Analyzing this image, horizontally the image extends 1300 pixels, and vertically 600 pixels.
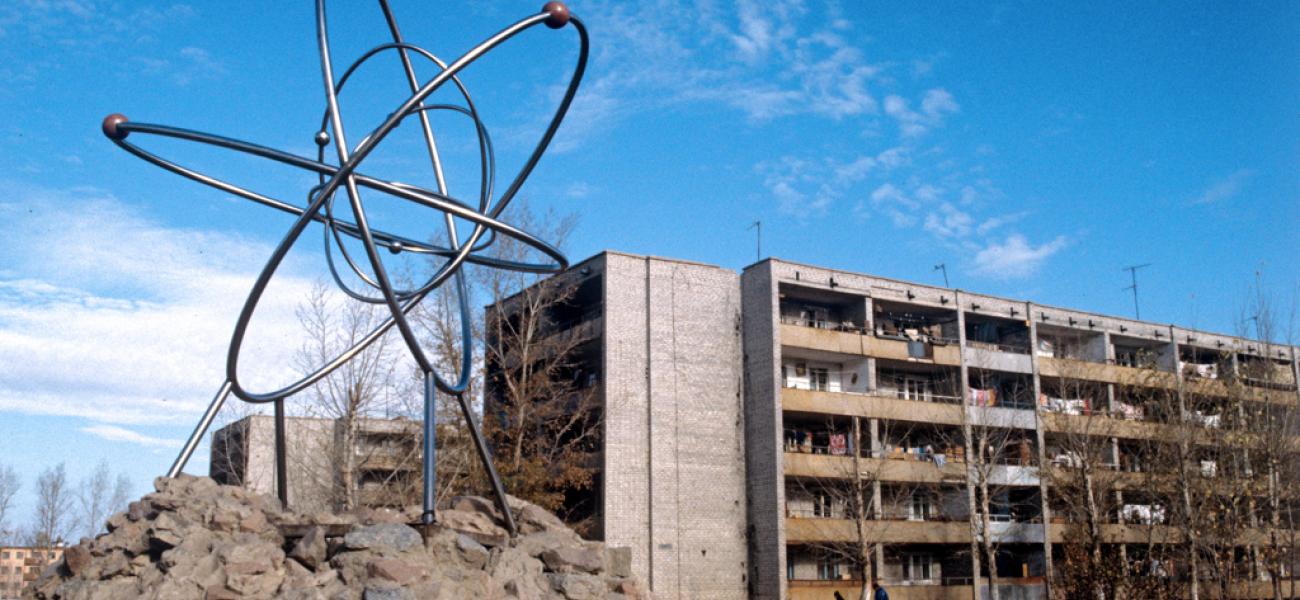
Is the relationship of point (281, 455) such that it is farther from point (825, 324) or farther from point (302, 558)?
point (825, 324)

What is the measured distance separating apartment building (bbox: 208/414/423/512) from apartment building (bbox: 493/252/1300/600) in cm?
677

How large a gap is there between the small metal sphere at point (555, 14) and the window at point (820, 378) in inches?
1262

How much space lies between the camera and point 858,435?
41.6m

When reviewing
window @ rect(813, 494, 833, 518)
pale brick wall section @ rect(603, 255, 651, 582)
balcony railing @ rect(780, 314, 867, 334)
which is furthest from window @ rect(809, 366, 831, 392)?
pale brick wall section @ rect(603, 255, 651, 582)

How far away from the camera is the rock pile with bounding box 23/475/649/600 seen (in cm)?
1299

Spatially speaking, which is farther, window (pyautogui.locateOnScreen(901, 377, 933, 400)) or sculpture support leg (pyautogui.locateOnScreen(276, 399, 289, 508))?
window (pyautogui.locateOnScreen(901, 377, 933, 400))

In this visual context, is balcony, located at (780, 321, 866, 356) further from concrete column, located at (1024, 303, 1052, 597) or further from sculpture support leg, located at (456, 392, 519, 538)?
sculpture support leg, located at (456, 392, 519, 538)

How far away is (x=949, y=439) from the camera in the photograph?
4566 centimetres

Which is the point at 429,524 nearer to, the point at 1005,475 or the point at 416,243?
the point at 416,243

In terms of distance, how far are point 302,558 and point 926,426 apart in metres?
35.9

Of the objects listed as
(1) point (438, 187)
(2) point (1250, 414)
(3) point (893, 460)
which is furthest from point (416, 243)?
(2) point (1250, 414)

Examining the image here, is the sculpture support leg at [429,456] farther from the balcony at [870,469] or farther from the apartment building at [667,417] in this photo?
the balcony at [870,469]

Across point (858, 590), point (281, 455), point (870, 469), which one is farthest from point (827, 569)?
point (281, 455)

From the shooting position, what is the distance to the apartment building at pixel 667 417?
38719 mm
